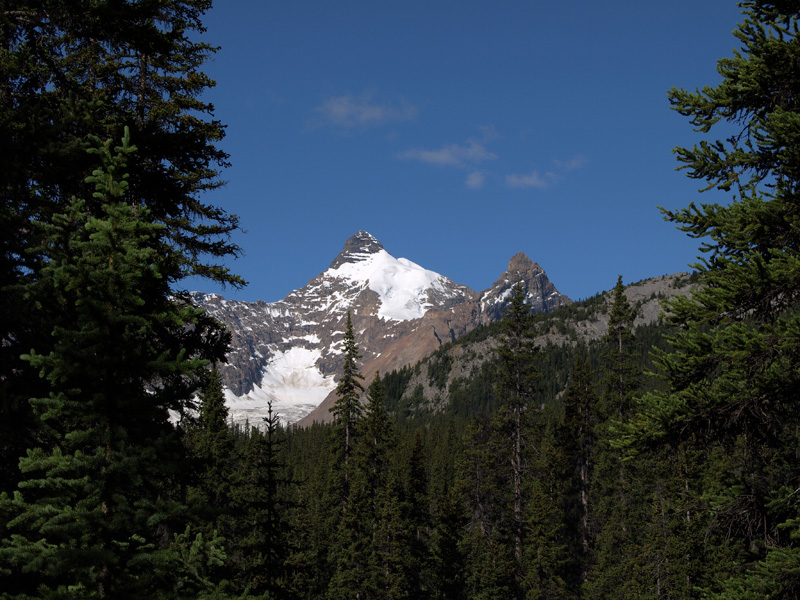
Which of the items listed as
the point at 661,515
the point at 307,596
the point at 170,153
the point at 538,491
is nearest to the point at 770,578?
the point at 170,153

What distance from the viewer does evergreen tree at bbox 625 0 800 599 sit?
22.8 feet

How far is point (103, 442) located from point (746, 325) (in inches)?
300

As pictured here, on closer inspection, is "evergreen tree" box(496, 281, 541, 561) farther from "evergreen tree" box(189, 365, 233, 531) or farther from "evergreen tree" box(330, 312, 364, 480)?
"evergreen tree" box(189, 365, 233, 531)

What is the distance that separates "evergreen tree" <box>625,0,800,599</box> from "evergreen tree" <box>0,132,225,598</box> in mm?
5951

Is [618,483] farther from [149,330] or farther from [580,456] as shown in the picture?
[149,330]

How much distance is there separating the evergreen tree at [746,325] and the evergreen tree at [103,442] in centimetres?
595

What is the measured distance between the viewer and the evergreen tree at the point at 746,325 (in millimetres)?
6953

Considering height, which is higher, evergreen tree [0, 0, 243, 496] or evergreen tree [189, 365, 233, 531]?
evergreen tree [0, 0, 243, 496]

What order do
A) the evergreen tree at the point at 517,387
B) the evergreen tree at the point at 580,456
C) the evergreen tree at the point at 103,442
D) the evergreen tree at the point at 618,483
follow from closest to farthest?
1. the evergreen tree at the point at 103,442
2. the evergreen tree at the point at 517,387
3. the evergreen tree at the point at 618,483
4. the evergreen tree at the point at 580,456

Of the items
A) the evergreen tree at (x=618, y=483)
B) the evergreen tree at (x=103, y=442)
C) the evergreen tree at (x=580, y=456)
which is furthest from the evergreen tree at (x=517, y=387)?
the evergreen tree at (x=103, y=442)

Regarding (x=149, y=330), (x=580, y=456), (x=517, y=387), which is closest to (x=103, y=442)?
(x=149, y=330)

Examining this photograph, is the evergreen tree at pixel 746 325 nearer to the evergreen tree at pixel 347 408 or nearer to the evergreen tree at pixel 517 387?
the evergreen tree at pixel 517 387

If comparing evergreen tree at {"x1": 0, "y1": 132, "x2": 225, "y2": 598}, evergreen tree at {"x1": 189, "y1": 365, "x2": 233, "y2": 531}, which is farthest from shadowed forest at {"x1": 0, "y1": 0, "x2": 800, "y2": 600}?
evergreen tree at {"x1": 189, "y1": 365, "x2": 233, "y2": 531}

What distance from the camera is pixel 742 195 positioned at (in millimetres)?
7867
